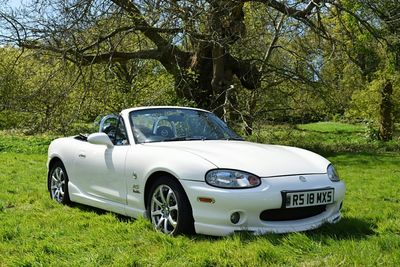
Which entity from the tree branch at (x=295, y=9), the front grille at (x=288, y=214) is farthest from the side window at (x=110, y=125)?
the tree branch at (x=295, y=9)

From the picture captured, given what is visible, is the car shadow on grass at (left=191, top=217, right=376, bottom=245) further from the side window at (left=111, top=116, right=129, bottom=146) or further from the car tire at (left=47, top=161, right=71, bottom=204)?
the car tire at (left=47, top=161, right=71, bottom=204)

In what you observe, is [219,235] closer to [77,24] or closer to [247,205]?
[247,205]

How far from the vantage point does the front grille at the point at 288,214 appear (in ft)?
15.3

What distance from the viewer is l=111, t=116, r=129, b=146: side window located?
597cm

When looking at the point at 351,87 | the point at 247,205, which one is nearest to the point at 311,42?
the point at 351,87

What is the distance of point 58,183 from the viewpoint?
7191mm

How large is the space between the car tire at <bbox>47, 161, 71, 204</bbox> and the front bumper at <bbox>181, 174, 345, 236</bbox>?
2758 millimetres

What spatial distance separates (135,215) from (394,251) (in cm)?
267

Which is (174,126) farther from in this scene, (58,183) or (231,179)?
(58,183)

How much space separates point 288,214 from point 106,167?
2.28 metres

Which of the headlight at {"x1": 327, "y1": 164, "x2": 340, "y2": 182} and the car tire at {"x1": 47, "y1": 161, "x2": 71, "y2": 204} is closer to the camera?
the headlight at {"x1": 327, "y1": 164, "x2": 340, "y2": 182}

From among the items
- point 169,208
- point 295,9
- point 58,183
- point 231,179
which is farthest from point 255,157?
point 295,9

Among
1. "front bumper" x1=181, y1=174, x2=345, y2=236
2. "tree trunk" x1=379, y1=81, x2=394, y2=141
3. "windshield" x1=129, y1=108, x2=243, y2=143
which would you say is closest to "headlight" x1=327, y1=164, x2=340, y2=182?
"front bumper" x1=181, y1=174, x2=345, y2=236

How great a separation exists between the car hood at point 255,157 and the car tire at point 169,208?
1.32ft
